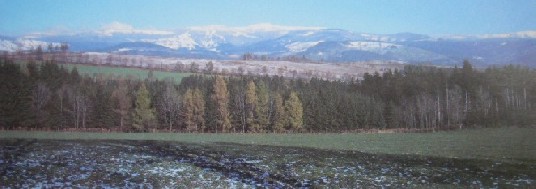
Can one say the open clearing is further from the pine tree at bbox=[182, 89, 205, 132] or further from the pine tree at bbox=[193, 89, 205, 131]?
Answer: the pine tree at bbox=[193, 89, 205, 131]

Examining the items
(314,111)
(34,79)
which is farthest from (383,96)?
(34,79)

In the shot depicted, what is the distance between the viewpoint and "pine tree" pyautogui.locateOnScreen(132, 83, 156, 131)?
4269 inches

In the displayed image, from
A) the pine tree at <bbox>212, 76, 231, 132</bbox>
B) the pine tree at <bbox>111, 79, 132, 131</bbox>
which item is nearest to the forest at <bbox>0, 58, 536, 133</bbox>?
the pine tree at <bbox>212, 76, 231, 132</bbox>

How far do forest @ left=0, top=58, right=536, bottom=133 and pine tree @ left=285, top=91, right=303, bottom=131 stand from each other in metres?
0.26

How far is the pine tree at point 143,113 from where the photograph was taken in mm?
108431

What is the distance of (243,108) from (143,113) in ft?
82.6

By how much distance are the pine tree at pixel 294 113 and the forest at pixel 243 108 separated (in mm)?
258

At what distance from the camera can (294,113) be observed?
114375 mm

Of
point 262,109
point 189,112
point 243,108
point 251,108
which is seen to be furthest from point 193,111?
point 262,109

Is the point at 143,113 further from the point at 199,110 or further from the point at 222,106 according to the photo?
the point at 222,106

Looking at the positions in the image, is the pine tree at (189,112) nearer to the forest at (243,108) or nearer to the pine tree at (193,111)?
the pine tree at (193,111)

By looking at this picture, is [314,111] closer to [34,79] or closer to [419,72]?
[419,72]

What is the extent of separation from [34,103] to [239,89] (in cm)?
5123

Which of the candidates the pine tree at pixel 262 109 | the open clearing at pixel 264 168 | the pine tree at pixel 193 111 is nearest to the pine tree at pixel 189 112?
the pine tree at pixel 193 111
